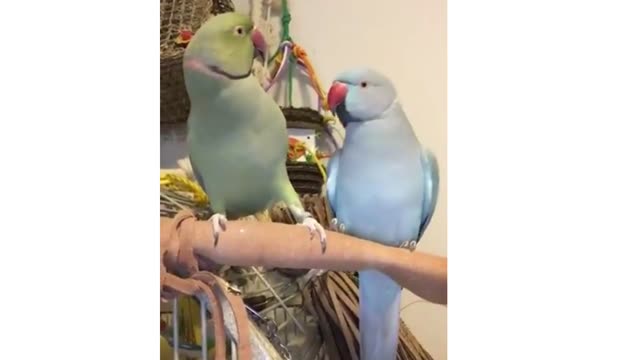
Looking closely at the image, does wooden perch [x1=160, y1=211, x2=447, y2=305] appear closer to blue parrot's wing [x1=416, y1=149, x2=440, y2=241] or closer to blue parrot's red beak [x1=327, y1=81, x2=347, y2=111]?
blue parrot's wing [x1=416, y1=149, x2=440, y2=241]

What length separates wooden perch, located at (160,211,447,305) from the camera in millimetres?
1053

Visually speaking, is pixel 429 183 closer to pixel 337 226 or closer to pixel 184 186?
pixel 337 226

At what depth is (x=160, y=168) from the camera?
1058mm

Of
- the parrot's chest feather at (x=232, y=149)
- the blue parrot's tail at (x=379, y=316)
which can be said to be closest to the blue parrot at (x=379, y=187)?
the blue parrot's tail at (x=379, y=316)

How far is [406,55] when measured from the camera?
1136mm

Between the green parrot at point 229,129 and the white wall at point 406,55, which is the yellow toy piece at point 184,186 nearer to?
the green parrot at point 229,129

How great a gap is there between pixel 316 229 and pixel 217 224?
13 cm

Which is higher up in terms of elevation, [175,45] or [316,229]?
[175,45]

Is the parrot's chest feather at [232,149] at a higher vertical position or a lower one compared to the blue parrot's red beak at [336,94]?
lower

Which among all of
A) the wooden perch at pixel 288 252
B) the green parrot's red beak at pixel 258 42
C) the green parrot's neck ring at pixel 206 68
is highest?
the green parrot's red beak at pixel 258 42

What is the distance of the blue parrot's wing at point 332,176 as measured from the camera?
1.12 metres

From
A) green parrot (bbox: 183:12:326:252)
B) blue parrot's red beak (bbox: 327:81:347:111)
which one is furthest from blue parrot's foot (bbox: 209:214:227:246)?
blue parrot's red beak (bbox: 327:81:347:111)

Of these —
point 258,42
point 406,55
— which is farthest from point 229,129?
point 406,55
